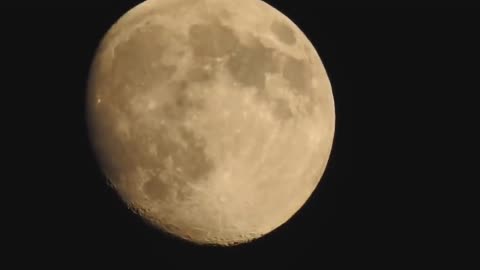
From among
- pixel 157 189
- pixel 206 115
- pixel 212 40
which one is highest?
pixel 212 40

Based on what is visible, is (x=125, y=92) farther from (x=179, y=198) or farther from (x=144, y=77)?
(x=179, y=198)

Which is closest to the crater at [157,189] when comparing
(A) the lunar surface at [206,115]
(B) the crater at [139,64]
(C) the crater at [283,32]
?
(A) the lunar surface at [206,115]

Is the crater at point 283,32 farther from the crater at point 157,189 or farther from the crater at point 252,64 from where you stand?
the crater at point 157,189

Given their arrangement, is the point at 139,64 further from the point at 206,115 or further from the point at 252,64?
the point at 252,64

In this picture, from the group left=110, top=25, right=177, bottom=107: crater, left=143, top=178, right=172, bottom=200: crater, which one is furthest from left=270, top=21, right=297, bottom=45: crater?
left=143, top=178, right=172, bottom=200: crater

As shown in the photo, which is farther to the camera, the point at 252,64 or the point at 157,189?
the point at 157,189

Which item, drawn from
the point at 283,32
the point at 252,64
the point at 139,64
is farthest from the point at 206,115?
the point at 283,32

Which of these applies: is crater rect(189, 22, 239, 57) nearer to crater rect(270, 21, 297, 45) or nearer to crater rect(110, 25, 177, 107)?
crater rect(110, 25, 177, 107)
